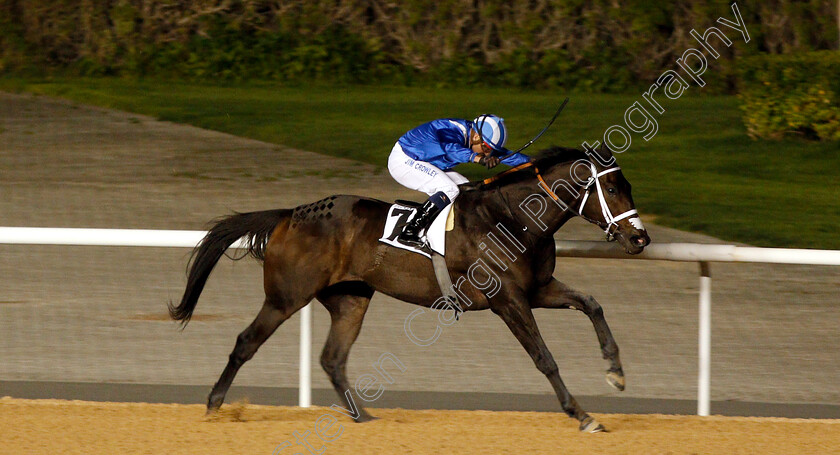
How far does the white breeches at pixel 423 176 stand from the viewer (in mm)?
5086

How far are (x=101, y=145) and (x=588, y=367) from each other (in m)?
7.61

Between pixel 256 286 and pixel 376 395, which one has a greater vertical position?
pixel 376 395

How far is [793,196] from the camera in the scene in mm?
10773

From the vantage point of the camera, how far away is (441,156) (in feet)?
17.0

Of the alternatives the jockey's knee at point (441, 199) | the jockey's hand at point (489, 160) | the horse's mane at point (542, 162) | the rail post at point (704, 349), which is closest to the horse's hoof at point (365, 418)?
the jockey's knee at point (441, 199)

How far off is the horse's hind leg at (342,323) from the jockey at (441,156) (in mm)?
476

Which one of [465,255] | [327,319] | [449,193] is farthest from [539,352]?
[327,319]

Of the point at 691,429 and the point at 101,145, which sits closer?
the point at 691,429

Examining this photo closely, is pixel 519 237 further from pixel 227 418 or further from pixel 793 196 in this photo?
pixel 793 196

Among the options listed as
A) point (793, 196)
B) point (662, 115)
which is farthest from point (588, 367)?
point (662, 115)

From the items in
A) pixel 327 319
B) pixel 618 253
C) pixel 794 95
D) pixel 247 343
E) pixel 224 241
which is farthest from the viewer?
pixel 794 95

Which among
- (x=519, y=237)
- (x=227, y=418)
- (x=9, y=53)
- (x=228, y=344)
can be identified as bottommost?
(x=9, y=53)

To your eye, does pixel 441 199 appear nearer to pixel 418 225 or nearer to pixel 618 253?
pixel 418 225

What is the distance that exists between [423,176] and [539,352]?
96cm
